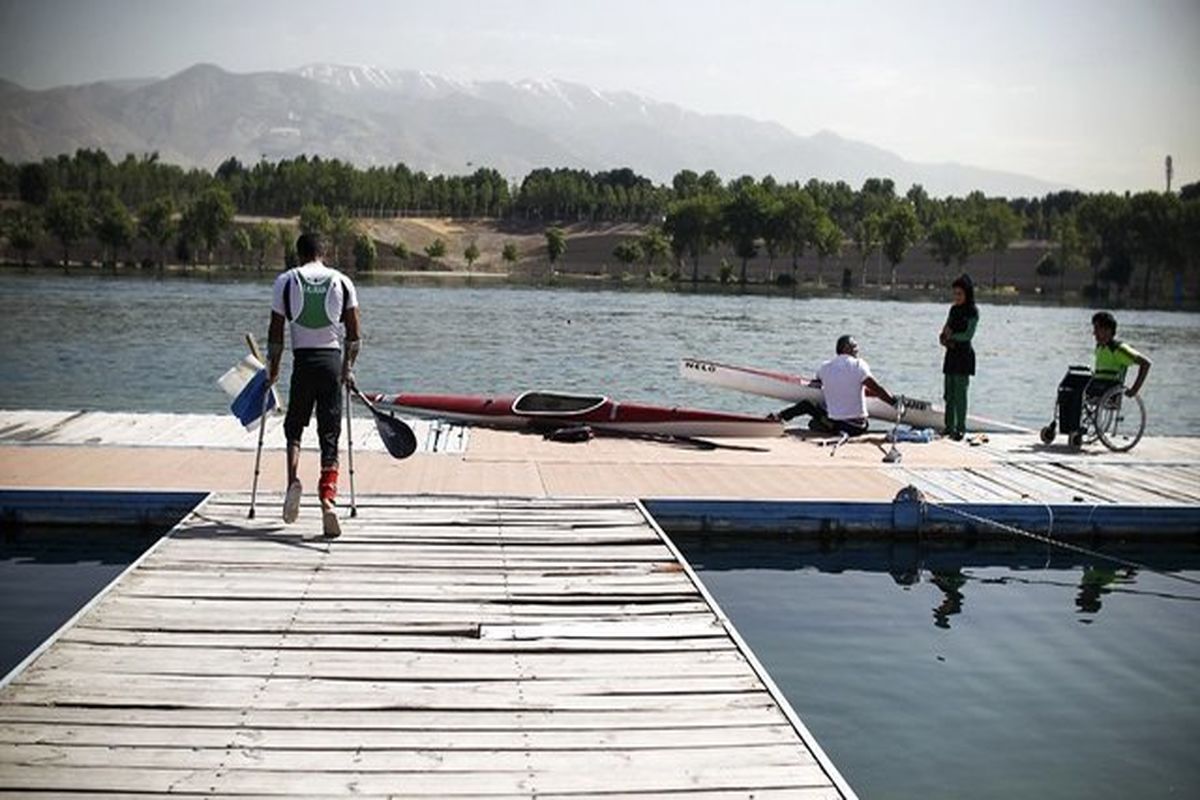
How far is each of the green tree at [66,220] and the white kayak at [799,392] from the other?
14730 centimetres

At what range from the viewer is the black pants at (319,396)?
9.93 metres

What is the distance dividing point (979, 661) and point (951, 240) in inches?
6457

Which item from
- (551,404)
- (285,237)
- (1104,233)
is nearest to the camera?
(551,404)

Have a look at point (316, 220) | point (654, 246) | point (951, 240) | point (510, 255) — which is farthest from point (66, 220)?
point (951, 240)

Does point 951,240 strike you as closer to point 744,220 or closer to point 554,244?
point 744,220

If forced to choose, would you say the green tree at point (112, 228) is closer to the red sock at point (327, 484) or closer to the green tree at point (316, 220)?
the green tree at point (316, 220)


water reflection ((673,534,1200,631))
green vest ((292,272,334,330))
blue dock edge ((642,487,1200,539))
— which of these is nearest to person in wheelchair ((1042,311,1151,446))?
blue dock edge ((642,487,1200,539))

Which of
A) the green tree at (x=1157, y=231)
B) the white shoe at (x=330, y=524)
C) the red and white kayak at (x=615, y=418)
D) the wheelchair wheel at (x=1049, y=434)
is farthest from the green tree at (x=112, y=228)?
the white shoe at (x=330, y=524)

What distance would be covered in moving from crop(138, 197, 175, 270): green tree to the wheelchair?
15614 cm

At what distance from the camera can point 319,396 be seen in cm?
1001

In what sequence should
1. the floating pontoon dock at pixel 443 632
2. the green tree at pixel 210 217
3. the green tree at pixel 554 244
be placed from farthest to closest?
the green tree at pixel 554 244, the green tree at pixel 210 217, the floating pontoon dock at pixel 443 632

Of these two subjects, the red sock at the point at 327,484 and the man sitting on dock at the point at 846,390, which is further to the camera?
the man sitting on dock at the point at 846,390

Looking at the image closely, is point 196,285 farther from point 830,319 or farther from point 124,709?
point 124,709

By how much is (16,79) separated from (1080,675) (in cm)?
976
